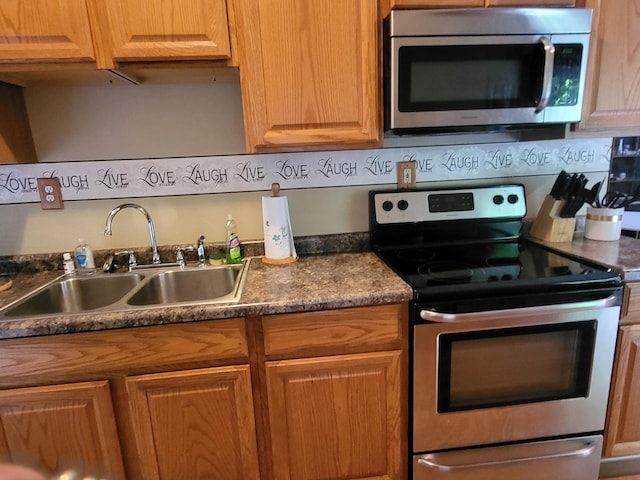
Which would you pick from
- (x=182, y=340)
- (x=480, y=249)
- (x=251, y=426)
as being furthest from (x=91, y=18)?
(x=480, y=249)

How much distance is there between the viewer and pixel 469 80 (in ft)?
4.30

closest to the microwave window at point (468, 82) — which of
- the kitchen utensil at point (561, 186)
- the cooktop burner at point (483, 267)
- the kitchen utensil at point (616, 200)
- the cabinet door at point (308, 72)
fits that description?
the cabinet door at point (308, 72)

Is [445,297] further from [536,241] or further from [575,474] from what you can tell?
[575,474]

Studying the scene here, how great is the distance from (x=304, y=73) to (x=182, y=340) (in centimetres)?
95

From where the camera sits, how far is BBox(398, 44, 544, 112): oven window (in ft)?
4.18

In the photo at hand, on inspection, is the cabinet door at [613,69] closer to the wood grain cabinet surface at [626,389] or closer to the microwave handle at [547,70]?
the microwave handle at [547,70]

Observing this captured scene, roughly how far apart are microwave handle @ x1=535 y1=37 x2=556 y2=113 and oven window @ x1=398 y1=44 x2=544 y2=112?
0.05 feet

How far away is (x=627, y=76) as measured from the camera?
144 cm

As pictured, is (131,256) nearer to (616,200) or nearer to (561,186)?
(561,186)

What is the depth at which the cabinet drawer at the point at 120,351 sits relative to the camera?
1.10 m

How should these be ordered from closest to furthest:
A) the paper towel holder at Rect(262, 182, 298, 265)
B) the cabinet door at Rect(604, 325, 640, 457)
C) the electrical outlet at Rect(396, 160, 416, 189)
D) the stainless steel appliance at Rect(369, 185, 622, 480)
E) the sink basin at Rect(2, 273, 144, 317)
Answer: the stainless steel appliance at Rect(369, 185, 622, 480) → the cabinet door at Rect(604, 325, 640, 457) → the sink basin at Rect(2, 273, 144, 317) → the paper towel holder at Rect(262, 182, 298, 265) → the electrical outlet at Rect(396, 160, 416, 189)

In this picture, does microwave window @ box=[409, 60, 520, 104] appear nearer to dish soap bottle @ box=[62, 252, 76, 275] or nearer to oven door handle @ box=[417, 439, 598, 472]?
oven door handle @ box=[417, 439, 598, 472]

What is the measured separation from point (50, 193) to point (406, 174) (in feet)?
4.94

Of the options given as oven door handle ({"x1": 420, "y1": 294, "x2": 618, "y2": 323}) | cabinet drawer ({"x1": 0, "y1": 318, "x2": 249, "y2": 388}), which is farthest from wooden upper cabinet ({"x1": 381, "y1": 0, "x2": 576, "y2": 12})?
cabinet drawer ({"x1": 0, "y1": 318, "x2": 249, "y2": 388})
